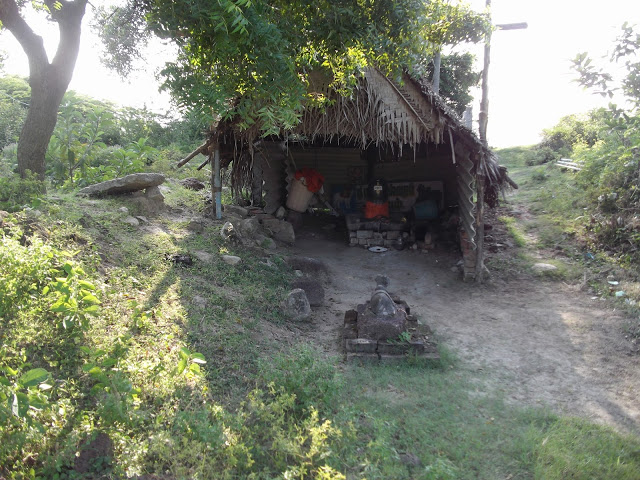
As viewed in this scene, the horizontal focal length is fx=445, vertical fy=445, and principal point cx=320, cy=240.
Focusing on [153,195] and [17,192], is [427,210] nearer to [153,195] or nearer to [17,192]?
[153,195]

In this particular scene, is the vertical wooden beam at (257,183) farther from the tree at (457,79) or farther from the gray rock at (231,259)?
the tree at (457,79)

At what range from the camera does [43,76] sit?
6988 millimetres

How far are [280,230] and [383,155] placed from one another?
422 centimetres

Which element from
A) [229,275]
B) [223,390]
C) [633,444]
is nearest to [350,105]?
[229,275]

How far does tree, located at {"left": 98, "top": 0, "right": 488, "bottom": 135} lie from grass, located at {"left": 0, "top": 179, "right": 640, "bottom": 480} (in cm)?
206

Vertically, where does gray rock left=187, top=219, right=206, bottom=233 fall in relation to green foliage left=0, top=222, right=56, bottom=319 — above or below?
below

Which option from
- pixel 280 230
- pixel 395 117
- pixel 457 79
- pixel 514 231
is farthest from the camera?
pixel 457 79

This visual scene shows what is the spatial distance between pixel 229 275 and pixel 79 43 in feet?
15.0

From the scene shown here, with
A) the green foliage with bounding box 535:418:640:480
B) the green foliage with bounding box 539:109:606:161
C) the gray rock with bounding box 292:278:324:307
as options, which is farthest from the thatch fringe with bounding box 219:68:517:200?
the green foliage with bounding box 539:109:606:161

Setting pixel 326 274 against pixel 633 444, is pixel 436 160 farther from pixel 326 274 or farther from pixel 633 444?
pixel 633 444

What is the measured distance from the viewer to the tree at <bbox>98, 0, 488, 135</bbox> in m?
3.66

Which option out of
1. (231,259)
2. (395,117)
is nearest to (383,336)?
(231,259)

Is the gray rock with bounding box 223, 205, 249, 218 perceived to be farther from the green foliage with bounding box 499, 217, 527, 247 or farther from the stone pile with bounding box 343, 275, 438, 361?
the green foliage with bounding box 499, 217, 527, 247

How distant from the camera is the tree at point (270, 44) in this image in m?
3.66
